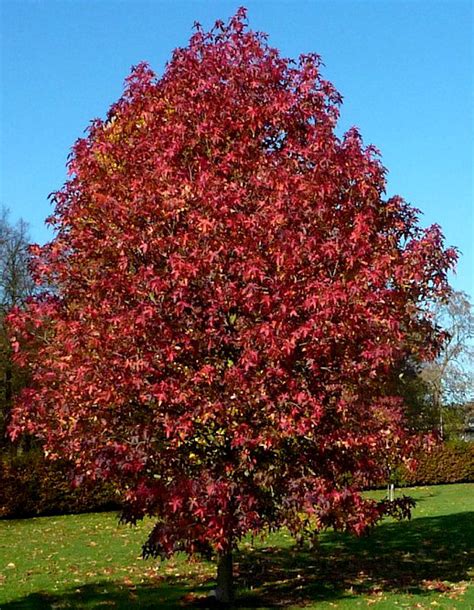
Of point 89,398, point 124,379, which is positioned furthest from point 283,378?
point 89,398

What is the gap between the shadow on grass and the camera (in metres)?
8.84

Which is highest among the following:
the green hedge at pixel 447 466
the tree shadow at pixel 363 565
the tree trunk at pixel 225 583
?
the green hedge at pixel 447 466

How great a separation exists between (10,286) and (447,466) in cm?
1984

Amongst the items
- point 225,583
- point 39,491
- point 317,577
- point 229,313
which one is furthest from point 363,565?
point 39,491

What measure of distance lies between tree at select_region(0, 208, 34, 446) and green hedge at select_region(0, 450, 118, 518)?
7004 mm

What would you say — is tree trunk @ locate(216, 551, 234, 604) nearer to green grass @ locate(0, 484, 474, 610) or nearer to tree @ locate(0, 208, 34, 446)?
green grass @ locate(0, 484, 474, 610)

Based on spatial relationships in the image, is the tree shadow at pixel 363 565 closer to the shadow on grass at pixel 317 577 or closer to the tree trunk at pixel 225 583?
the shadow on grass at pixel 317 577

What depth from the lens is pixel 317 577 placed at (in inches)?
403

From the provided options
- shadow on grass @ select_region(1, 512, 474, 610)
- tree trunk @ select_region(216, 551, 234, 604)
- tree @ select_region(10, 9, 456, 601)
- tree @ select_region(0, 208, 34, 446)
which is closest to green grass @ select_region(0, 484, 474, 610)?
shadow on grass @ select_region(1, 512, 474, 610)

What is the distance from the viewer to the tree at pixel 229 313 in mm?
7156

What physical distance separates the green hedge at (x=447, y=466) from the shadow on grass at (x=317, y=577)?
15.7 meters

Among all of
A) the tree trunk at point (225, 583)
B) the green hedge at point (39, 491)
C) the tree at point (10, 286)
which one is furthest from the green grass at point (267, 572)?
the tree at point (10, 286)

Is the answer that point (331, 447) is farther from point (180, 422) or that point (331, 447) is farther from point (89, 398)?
point (89, 398)

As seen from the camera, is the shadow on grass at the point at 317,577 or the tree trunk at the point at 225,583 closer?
the tree trunk at the point at 225,583
